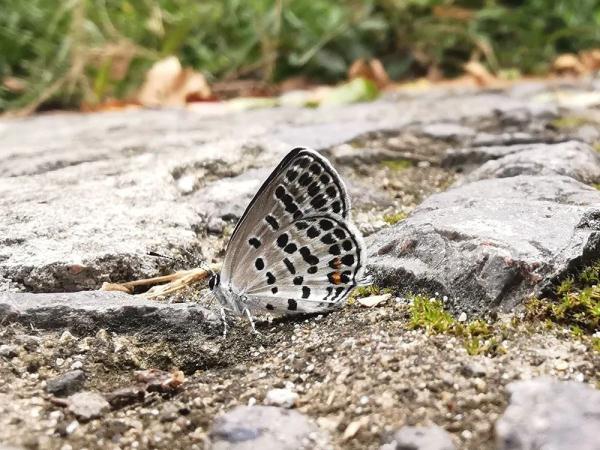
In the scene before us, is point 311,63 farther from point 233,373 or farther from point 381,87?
point 233,373

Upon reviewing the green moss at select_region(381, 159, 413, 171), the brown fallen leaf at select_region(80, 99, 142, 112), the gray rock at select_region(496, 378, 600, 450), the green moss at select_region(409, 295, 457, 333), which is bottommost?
the gray rock at select_region(496, 378, 600, 450)

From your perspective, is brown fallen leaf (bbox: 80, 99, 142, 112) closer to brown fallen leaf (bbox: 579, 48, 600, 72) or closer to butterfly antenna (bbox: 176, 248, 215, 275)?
butterfly antenna (bbox: 176, 248, 215, 275)

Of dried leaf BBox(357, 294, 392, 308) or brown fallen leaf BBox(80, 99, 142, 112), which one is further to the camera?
brown fallen leaf BBox(80, 99, 142, 112)

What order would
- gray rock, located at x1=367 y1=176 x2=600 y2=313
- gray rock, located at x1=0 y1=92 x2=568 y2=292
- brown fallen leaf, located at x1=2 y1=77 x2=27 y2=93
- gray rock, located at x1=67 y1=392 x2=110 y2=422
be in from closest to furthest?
1. gray rock, located at x1=67 y1=392 x2=110 y2=422
2. gray rock, located at x1=367 y1=176 x2=600 y2=313
3. gray rock, located at x1=0 y1=92 x2=568 y2=292
4. brown fallen leaf, located at x1=2 y1=77 x2=27 y2=93

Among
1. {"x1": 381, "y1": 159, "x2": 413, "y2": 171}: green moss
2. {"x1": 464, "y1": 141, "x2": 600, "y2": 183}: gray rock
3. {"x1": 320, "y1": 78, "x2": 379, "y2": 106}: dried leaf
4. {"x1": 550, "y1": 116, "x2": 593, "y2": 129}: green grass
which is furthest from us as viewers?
{"x1": 320, "y1": 78, "x2": 379, "y2": 106}: dried leaf

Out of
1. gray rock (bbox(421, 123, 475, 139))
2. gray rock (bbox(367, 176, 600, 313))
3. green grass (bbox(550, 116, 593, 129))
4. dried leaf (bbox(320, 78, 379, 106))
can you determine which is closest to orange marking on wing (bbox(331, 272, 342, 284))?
gray rock (bbox(367, 176, 600, 313))

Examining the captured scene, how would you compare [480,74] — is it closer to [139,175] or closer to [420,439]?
[139,175]

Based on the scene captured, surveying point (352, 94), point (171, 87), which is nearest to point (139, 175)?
point (352, 94)
